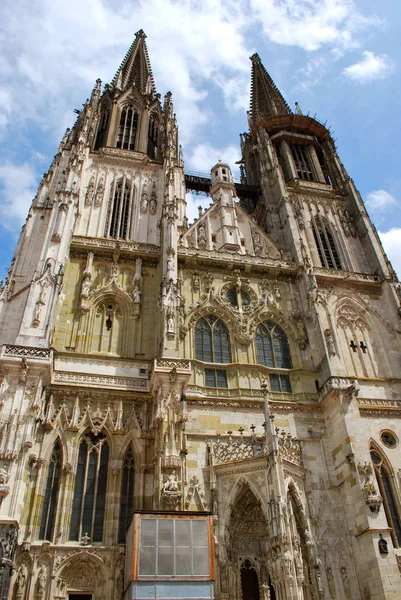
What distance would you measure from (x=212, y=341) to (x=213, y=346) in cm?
24

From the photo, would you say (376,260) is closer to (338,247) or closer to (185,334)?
(338,247)

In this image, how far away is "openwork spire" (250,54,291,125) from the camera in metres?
39.5

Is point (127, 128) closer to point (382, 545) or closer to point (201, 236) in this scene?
point (201, 236)

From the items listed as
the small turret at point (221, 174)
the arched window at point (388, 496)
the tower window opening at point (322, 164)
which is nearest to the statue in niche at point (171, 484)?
the arched window at point (388, 496)

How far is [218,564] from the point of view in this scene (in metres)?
14.8

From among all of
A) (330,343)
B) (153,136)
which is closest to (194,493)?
(330,343)

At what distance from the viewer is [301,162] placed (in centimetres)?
3328

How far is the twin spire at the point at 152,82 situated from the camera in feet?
120

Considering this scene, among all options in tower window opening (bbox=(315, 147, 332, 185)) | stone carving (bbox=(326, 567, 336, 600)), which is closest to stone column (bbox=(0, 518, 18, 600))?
stone carving (bbox=(326, 567, 336, 600))

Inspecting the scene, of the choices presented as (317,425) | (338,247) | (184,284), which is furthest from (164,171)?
(317,425)

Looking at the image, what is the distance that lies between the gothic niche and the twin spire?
28.6 m

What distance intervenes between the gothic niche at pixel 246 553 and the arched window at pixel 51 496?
536 cm

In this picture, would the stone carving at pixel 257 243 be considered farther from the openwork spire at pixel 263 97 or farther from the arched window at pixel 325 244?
the openwork spire at pixel 263 97

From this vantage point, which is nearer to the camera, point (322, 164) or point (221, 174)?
point (221, 174)
